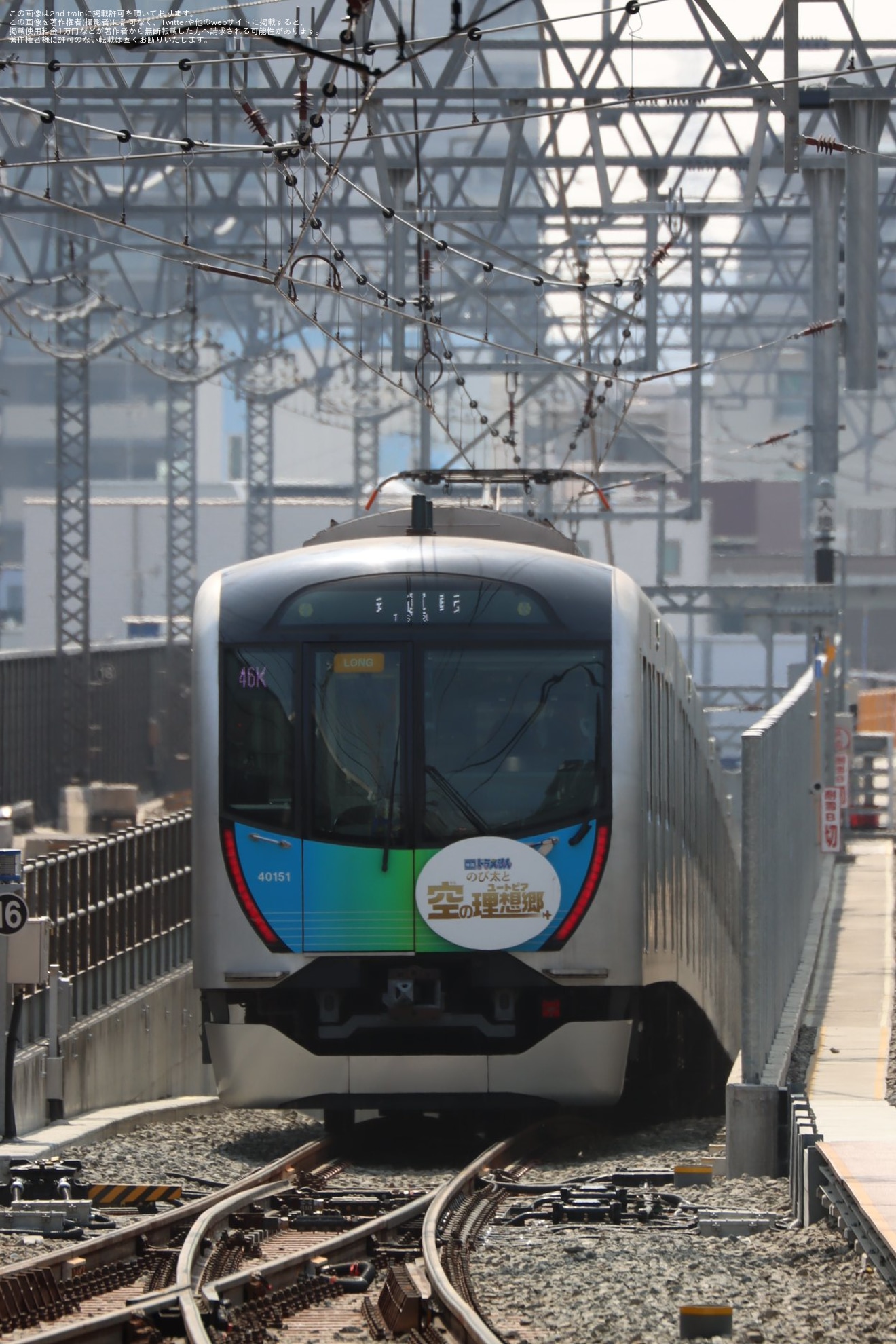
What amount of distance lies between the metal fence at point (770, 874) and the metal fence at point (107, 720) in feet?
52.8

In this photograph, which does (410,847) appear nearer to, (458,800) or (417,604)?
(458,800)

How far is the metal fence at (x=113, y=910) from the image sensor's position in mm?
12383

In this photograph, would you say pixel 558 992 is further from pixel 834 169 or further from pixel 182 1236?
pixel 834 169

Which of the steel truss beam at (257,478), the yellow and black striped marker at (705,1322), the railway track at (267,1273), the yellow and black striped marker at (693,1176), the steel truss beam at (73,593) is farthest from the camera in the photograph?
the steel truss beam at (257,478)

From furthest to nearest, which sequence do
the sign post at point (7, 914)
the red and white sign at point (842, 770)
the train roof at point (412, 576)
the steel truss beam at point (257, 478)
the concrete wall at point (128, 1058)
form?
the steel truss beam at point (257, 478) < the red and white sign at point (842, 770) < the concrete wall at point (128, 1058) < the train roof at point (412, 576) < the sign post at point (7, 914)

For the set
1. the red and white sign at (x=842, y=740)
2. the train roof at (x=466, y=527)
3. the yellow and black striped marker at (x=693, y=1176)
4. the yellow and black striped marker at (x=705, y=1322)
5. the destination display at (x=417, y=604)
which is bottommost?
the yellow and black striped marker at (x=693, y=1176)

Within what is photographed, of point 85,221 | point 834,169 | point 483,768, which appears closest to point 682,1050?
point 483,768

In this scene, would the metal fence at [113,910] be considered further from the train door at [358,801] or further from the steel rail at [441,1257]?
the steel rail at [441,1257]

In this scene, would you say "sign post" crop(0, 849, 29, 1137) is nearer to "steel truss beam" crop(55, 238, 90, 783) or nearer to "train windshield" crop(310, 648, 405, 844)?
"train windshield" crop(310, 648, 405, 844)

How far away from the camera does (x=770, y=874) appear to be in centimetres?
1086

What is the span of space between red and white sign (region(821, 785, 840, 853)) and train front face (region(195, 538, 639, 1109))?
11.7 m

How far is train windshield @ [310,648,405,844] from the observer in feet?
32.9

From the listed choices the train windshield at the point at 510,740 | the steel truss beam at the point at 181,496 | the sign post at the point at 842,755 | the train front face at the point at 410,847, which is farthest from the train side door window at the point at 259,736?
the steel truss beam at the point at 181,496

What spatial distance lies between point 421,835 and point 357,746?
0.51m
